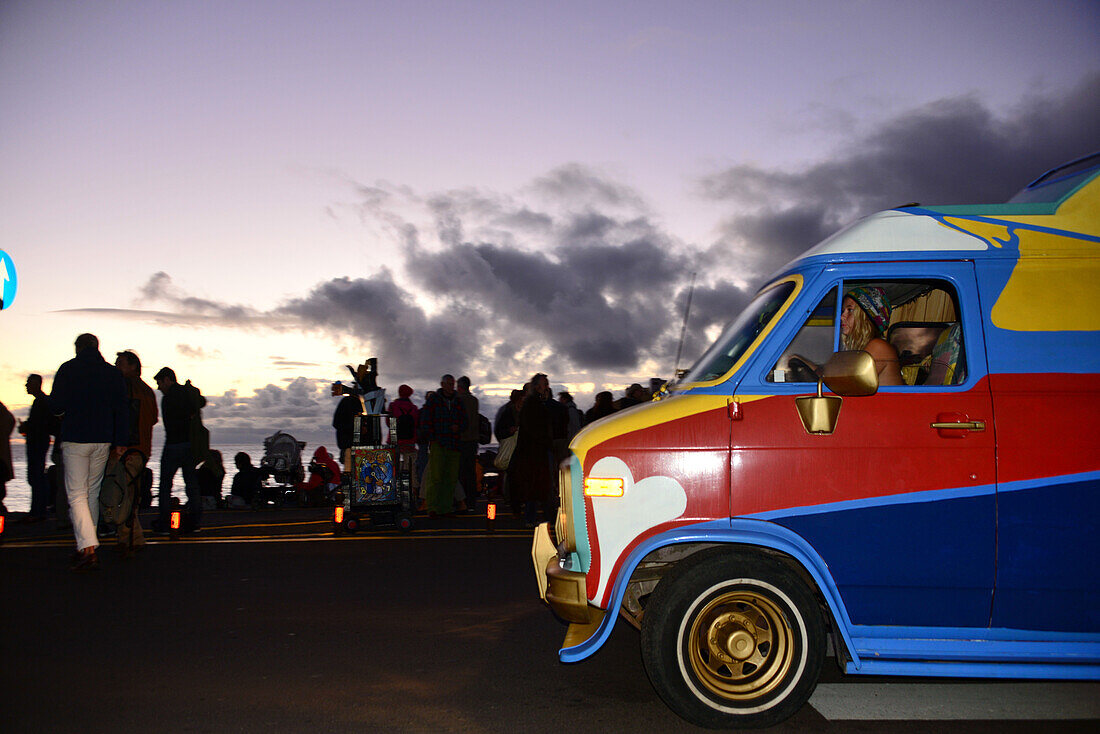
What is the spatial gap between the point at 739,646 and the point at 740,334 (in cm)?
161

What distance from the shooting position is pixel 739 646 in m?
4.23

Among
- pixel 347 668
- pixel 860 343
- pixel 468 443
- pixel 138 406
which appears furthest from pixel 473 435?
pixel 860 343

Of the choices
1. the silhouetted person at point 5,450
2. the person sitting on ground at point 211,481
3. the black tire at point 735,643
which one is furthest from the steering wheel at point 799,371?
the person sitting on ground at point 211,481

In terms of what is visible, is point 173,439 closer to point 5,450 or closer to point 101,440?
point 5,450

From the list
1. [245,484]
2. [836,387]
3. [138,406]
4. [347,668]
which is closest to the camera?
[836,387]

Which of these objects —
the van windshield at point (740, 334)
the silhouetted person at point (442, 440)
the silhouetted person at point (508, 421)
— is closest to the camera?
the van windshield at point (740, 334)

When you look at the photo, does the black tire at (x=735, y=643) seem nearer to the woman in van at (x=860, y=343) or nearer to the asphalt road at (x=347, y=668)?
the asphalt road at (x=347, y=668)

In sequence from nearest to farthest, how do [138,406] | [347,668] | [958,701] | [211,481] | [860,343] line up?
[958,701] < [860,343] < [347,668] < [138,406] < [211,481]

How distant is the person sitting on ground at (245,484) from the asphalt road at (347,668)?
8.02m

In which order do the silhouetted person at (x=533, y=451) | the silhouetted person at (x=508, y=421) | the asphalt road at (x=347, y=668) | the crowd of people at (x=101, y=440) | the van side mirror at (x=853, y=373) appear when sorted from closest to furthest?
the van side mirror at (x=853, y=373), the asphalt road at (x=347, y=668), the crowd of people at (x=101, y=440), the silhouetted person at (x=533, y=451), the silhouetted person at (x=508, y=421)

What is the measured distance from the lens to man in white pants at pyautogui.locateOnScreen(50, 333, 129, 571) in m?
8.73

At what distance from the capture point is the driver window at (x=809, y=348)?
14.8 ft

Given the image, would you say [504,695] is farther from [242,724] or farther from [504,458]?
[504,458]

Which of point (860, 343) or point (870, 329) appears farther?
point (870, 329)
